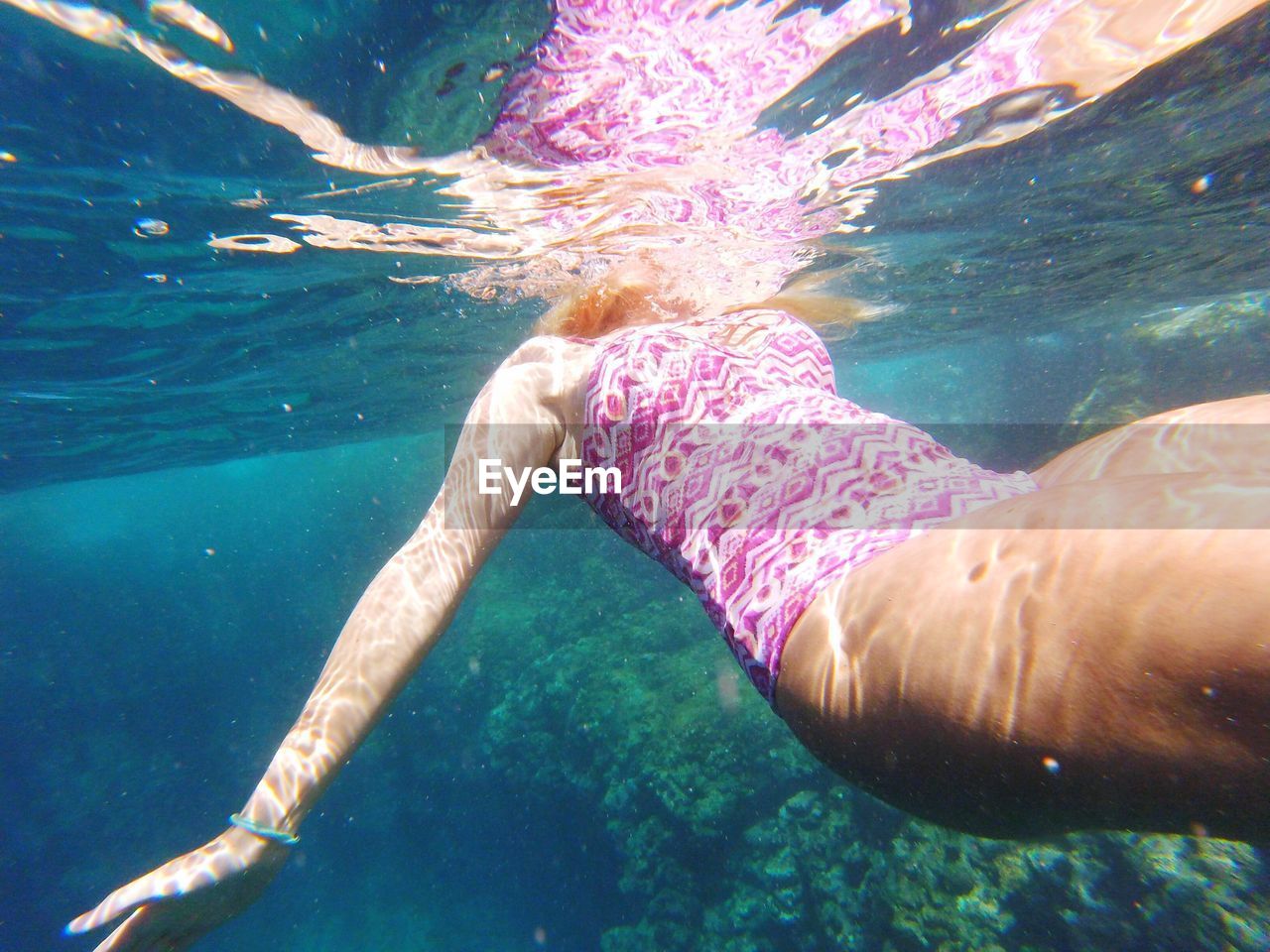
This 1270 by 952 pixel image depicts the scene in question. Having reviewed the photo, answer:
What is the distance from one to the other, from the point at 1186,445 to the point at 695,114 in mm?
5585

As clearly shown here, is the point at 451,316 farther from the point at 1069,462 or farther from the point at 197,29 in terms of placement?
the point at 1069,462

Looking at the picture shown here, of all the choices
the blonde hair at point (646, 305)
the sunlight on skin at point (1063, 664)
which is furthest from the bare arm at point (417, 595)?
the blonde hair at point (646, 305)

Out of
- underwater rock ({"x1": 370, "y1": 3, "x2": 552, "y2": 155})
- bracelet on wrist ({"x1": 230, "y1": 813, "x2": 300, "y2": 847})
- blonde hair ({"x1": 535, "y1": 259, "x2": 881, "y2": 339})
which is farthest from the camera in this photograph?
blonde hair ({"x1": 535, "y1": 259, "x2": 881, "y2": 339})

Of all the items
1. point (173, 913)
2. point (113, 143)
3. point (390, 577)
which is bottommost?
point (173, 913)

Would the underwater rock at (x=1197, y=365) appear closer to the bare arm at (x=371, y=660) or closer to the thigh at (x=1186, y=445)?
the thigh at (x=1186, y=445)

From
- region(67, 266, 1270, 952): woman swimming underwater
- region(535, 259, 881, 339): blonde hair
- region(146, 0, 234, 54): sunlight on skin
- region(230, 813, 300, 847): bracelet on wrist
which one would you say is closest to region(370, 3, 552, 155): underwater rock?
region(146, 0, 234, 54): sunlight on skin

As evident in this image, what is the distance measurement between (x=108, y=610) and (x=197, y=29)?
74.0m

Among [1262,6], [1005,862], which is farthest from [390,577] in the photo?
[1005,862]

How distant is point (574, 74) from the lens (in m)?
5.07

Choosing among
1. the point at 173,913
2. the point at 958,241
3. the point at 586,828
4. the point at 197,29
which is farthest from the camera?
the point at 586,828

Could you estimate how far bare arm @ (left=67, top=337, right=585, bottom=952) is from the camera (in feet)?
6.04

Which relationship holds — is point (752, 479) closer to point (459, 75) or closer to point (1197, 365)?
point (459, 75)

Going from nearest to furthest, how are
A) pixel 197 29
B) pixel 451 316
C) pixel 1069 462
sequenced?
pixel 1069 462 < pixel 197 29 < pixel 451 316

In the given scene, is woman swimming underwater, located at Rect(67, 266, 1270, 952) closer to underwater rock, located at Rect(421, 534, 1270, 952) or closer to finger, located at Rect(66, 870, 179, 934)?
finger, located at Rect(66, 870, 179, 934)
